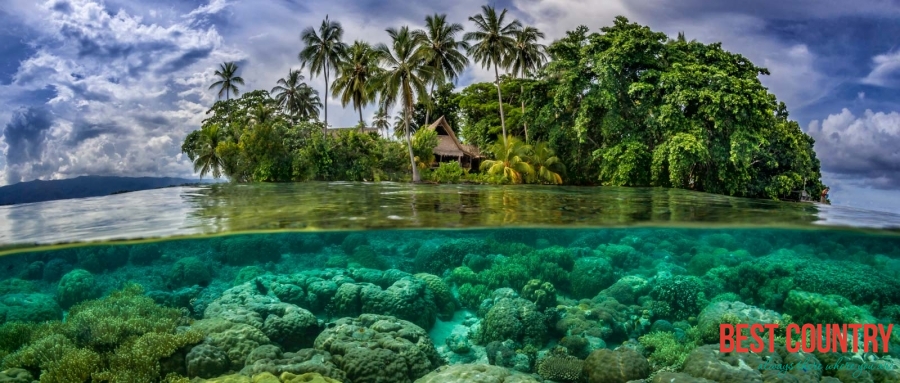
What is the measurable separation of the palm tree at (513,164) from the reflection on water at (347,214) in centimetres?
1279

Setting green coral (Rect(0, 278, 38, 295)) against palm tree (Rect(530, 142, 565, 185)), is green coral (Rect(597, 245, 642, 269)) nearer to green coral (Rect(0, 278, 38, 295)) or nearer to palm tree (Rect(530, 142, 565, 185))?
green coral (Rect(0, 278, 38, 295))

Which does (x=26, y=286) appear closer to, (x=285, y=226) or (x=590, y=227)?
(x=285, y=226)

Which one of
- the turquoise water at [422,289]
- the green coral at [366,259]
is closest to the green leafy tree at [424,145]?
the turquoise water at [422,289]

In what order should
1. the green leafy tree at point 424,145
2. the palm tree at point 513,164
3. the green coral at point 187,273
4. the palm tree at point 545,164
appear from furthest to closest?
the green leafy tree at point 424,145 < the palm tree at point 545,164 < the palm tree at point 513,164 < the green coral at point 187,273

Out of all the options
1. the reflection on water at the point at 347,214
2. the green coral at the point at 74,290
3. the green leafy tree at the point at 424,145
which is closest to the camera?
the reflection on water at the point at 347,214

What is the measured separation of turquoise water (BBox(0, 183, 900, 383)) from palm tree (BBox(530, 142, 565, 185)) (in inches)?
492

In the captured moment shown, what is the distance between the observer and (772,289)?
1275cm

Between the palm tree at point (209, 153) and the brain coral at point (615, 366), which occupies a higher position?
the palm tree at point (209, 153)

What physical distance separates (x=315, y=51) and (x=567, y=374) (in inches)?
1546

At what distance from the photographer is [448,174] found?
32469mm

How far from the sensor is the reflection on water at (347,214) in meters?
11.5

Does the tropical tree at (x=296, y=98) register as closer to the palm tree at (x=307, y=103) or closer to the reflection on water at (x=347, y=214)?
the palm tree at (x=307, y=103)

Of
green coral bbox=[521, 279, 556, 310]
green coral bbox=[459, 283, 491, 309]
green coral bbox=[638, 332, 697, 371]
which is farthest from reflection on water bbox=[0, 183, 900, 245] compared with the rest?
green coral bbox=[638, 332, 697, 371]

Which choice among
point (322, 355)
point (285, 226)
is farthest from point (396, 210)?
point (322, 355)
